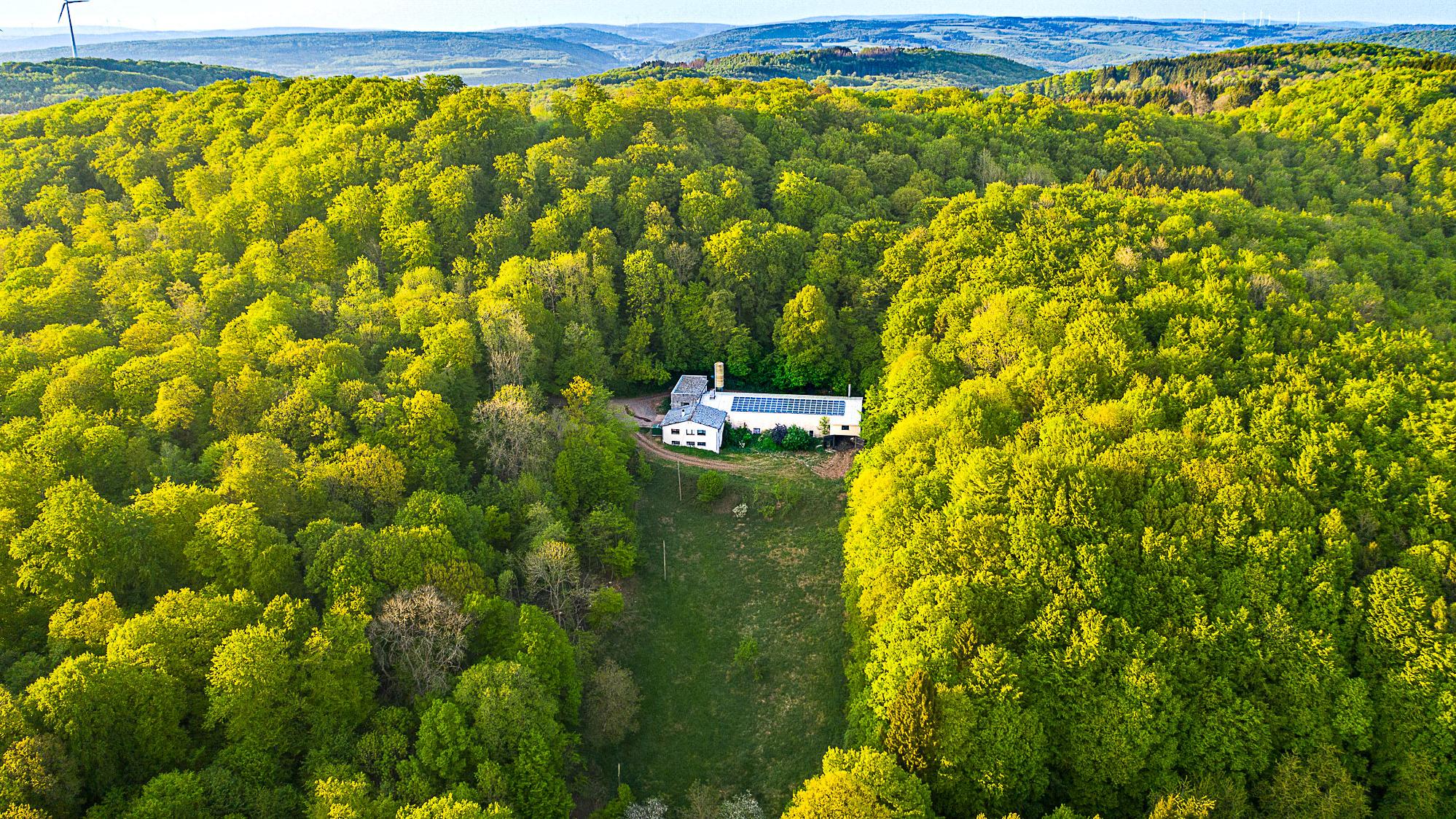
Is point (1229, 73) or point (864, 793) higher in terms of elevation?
point (1229, 73)

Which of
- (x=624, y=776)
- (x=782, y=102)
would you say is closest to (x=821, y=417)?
(x=624, y=776)

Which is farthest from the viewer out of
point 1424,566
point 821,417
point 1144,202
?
point 1144,202

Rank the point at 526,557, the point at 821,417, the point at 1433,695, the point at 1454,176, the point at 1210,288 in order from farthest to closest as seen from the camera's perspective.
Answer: the point at 1454,176 → the point at 821,417 → the point at 1210,288 → the point at 526,557 → the point at 1433,695

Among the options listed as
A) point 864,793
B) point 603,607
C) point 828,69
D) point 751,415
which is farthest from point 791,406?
point 828,69

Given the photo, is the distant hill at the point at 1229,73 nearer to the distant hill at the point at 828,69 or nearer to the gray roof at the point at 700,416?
the distant hill at the point at 828,69

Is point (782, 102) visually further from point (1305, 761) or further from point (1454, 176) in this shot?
point (1305, 761)

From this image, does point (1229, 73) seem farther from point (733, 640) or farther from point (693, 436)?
point (733, 640)
